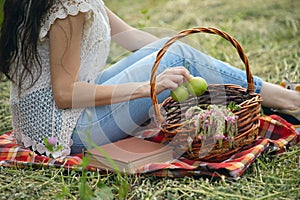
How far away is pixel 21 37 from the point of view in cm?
200

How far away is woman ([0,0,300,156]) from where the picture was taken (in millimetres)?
1920

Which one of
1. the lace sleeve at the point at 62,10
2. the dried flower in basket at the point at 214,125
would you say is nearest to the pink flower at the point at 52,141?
the lace sleeve at the point at 62,10

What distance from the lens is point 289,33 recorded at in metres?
3.81

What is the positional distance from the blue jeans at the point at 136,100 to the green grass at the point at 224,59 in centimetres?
18

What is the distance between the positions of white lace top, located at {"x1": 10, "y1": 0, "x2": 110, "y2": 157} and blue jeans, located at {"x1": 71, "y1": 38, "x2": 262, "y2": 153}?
0.05 metres

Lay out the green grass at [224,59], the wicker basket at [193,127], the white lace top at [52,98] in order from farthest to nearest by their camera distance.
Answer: the white lace top at [52,98] < the wicker basket at [193,127] < the green grass at [224,59]

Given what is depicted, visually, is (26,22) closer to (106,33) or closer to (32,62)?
(32,62)

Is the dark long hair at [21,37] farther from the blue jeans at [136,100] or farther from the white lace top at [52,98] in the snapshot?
the blue jeans at [136,100]

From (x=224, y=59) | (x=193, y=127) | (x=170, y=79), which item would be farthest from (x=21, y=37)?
(x=224, y=59)

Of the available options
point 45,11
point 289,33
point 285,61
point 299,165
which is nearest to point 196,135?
point 299,165

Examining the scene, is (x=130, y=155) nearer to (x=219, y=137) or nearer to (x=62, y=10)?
(x=219, y=137)

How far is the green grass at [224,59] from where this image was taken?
1820 mm

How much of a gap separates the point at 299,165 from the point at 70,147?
839 millimetres

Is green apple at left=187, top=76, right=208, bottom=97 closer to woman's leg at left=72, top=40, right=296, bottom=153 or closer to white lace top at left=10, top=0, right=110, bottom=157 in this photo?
woman's leg at left=72, top=40, right=296, bottom=153
